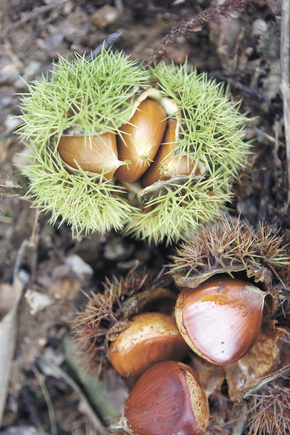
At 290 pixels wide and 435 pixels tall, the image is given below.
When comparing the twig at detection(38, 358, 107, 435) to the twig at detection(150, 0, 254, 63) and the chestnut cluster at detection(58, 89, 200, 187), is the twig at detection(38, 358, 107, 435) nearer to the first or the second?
the chestnut cluster at detection(58, 89, 200, 187)

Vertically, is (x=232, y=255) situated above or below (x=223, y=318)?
above

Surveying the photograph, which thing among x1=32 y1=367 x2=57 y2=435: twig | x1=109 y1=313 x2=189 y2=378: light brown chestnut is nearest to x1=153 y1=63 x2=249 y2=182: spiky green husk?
x1=109 y1=313 x2=189 y2=378: light brown chestnut

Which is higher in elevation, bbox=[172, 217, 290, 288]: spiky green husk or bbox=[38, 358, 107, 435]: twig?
bbox=[172, 217, 290, 288]: spiky green husk

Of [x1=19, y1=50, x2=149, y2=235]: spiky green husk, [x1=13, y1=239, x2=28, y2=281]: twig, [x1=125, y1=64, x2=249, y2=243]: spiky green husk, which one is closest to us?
[x1=19, y1=50, x2=149, y2=235]: spiky green husk

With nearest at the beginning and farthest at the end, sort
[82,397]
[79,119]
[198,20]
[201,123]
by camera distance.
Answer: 1. [79,119]
2. [201,123]
3. [198,20]
4. [82,397]

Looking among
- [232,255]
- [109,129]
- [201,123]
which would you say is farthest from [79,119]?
[232,255]

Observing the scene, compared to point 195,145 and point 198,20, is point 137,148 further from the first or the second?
point 198,20
